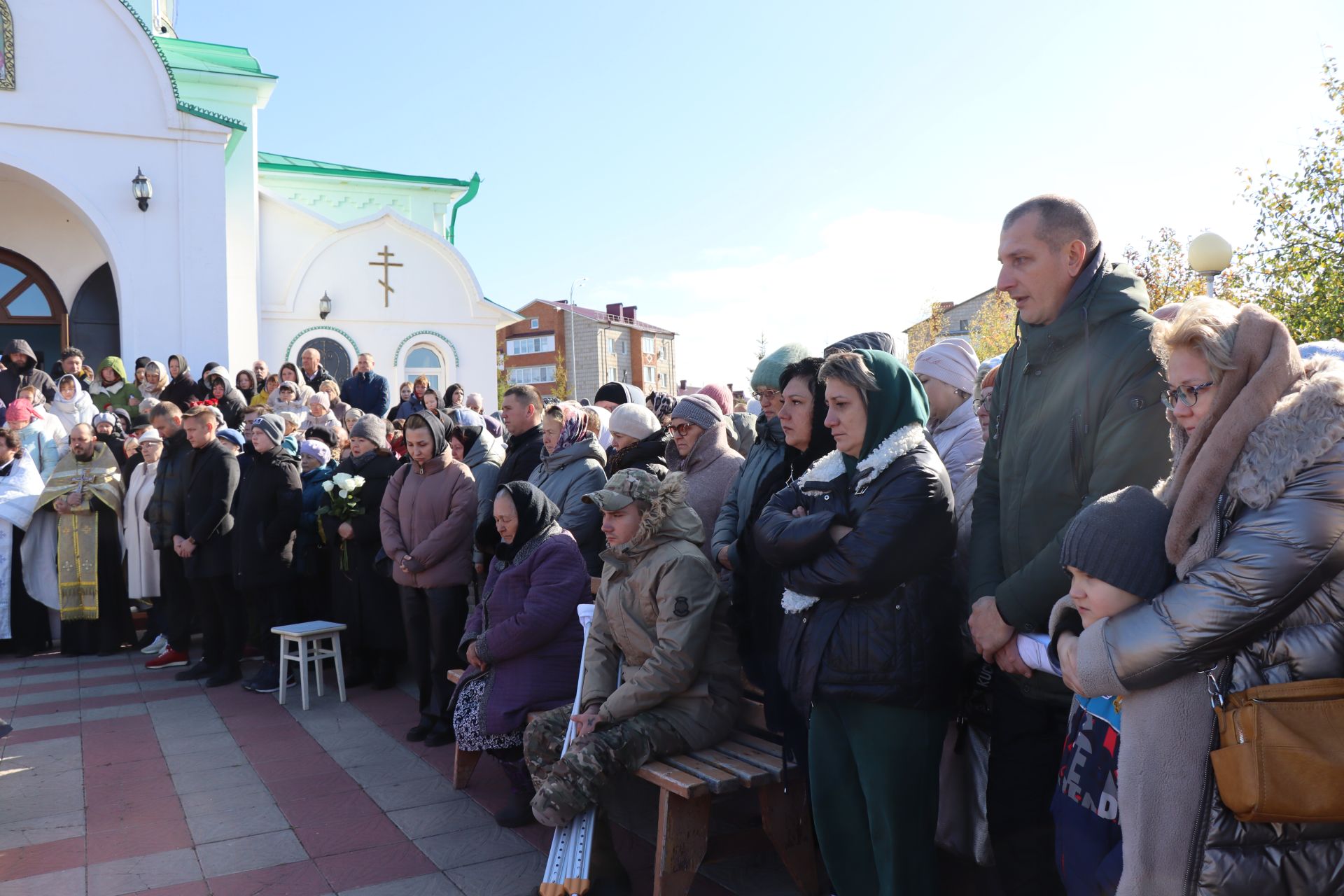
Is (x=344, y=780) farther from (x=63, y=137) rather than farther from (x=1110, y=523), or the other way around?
(x=63, y=137)

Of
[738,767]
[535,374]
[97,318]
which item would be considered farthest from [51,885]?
[535,374]

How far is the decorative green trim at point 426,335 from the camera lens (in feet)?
65.6

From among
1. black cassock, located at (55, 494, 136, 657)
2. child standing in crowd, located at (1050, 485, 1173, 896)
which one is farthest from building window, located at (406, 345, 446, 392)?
child standing in crowd, located at (1050, 485, 1173, 896)

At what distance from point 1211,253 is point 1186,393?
9678 millimetres

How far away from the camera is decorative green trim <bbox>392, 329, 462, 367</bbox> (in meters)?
20.0

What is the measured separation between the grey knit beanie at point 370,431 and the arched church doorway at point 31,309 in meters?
11.9

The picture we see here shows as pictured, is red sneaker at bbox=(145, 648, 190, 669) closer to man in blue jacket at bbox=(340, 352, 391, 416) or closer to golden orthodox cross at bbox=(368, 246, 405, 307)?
man in blue jacket at bbox=(340, 352, 391, 416)

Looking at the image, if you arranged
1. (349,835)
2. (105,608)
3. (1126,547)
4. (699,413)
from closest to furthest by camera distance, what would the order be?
1. (1126,547)
2. (349,835)
3. (699,413)
4. (105,608)

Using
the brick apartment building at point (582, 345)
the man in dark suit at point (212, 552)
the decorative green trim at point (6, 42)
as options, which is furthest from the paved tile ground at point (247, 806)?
the brick apartment building at point (582, 345)

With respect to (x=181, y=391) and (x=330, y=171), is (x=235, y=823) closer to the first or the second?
(x=181, y=391)

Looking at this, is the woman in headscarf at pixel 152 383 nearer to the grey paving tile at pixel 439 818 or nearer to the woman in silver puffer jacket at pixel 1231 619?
the grey paving tile at pixel 439 818

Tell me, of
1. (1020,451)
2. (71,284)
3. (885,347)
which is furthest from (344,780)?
(71,284)

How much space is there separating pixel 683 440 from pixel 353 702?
12.1 feet

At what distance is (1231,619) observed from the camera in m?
1.99
